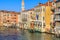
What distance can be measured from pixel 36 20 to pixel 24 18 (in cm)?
1976

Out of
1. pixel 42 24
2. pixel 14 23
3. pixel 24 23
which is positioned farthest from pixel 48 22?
pixel 14 23

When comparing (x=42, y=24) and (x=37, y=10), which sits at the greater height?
(x=37, y=10)

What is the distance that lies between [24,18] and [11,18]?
17.5m

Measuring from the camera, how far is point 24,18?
271 feet

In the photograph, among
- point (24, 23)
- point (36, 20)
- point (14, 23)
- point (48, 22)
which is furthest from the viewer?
point (14, 23)

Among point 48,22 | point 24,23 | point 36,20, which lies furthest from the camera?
point 24,23

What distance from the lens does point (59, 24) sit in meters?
42.6

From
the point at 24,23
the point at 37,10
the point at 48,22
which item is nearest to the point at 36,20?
the point at 37,10

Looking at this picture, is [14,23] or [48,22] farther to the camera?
[14,23]

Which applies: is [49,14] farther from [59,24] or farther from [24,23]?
[24,23]

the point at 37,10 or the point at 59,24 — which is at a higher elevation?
the point at 37,10

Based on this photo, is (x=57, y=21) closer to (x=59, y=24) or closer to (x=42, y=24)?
(x=59, y=24)

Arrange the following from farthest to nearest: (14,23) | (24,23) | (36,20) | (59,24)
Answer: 1. (14,23)
2. (24,23)
3. (36,20)
4. (59,24)

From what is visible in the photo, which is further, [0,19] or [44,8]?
[0,19]
